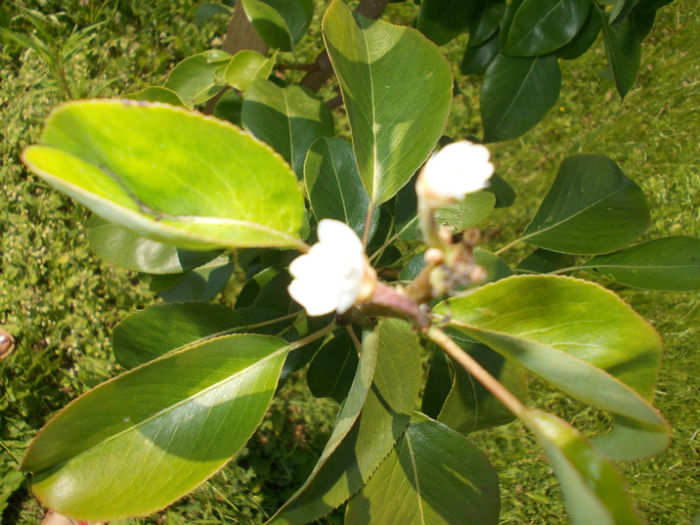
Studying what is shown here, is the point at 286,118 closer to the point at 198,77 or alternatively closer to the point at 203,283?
the point at 198,77

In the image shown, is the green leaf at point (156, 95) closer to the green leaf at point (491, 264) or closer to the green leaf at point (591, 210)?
the green leaf at point (491, 264)

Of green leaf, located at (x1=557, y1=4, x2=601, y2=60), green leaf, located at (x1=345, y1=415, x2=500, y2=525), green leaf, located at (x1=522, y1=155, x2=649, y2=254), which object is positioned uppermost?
green leaf, located at (x1=557, y1=4, x2=601, y2=60)

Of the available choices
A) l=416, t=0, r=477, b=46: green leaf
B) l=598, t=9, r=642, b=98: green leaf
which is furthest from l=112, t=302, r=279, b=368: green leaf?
l=598, t=9, r=642, b=98: green leaf

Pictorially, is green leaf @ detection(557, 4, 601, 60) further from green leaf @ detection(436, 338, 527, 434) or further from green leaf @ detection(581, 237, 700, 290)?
green leaf @ detection(436, 338, 527, 434)

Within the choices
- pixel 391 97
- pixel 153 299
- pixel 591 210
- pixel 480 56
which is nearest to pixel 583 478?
pixel 391 97

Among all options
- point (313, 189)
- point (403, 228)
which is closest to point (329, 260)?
point (313, 189)
